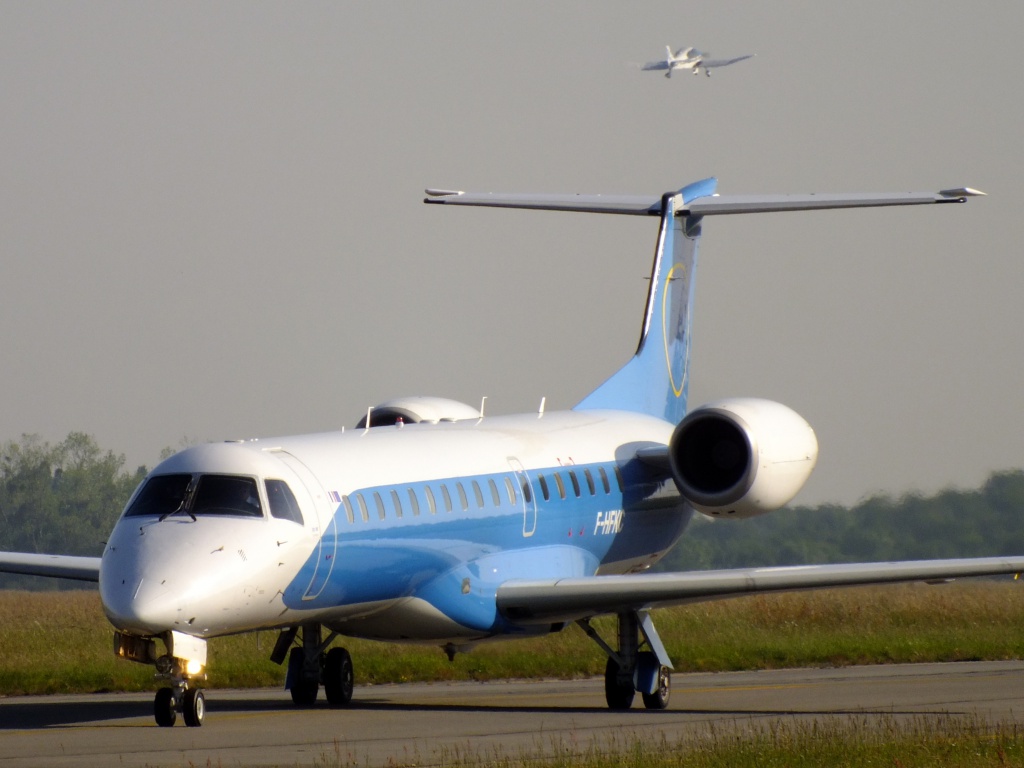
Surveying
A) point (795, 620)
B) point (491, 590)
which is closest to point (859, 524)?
point (795, 620)

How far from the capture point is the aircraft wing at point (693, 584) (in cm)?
1820

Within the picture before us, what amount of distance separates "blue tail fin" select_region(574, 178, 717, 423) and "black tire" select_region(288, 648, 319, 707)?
707 cm

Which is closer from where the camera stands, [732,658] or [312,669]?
[312,669]

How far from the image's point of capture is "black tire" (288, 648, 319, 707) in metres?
19.6

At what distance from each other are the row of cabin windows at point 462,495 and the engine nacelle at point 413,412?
7.70 ft

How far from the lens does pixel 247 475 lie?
16.5 metres

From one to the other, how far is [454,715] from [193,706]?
3176mm

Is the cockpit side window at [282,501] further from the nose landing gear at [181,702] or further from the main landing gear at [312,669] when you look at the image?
the main landing gear at [312,669]

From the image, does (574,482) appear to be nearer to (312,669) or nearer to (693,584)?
(693,584)

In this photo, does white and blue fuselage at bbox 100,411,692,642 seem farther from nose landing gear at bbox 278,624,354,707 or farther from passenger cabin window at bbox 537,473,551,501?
nose landing gear at bbox 278,624,354,707

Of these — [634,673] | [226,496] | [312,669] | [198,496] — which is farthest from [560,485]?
[198,496]

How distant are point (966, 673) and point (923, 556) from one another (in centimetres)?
2117

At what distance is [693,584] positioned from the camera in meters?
18.8

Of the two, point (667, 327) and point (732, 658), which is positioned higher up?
point (667, 327)
